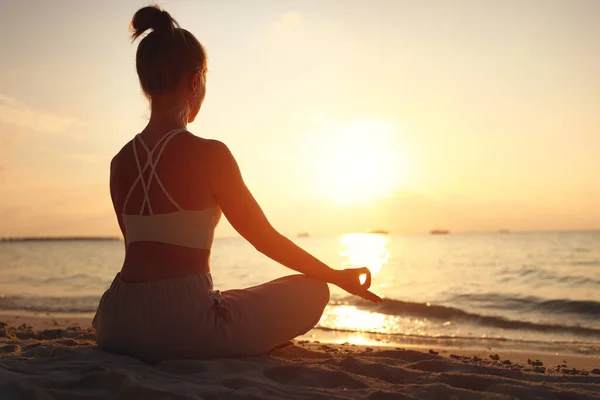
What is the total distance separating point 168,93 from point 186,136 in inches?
10.5

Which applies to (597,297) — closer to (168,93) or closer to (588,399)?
(588,399)

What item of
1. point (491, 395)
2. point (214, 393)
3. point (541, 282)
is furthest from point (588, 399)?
point (541, 282)

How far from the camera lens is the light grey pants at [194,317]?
A: 9.82ft

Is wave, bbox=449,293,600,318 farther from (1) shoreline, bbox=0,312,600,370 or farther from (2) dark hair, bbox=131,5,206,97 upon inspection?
(2) dark hair, bbox=131,5,206,97

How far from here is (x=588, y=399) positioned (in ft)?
9.72

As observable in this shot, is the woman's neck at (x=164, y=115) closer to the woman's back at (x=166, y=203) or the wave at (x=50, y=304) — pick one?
the woman's back at (x=166, y=203)

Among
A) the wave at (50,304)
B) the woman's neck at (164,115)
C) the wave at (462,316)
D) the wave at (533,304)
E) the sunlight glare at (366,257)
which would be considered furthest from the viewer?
the sunlight glare at (366,257)

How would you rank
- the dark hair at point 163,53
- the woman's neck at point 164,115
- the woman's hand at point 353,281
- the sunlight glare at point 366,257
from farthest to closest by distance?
the sunlight glare at point 366,257 < the woman's hand at point 353,281 < the woman's neck at point 164,115 < the dark hair at point 163,53

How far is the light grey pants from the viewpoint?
2.99 meters

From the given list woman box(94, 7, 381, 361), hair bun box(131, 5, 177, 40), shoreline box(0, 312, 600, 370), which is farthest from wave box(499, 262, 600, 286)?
hair bun box(131, 5, 177, 40)

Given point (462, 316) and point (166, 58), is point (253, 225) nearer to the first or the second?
point (166, 58)

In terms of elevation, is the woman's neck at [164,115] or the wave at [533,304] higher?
the woman's neck at [164,115]

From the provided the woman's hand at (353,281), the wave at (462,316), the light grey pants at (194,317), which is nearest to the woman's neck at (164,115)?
the light grey pants at (194,317)

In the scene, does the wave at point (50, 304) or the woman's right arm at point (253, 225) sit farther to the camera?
the wave at point (50, 304)
